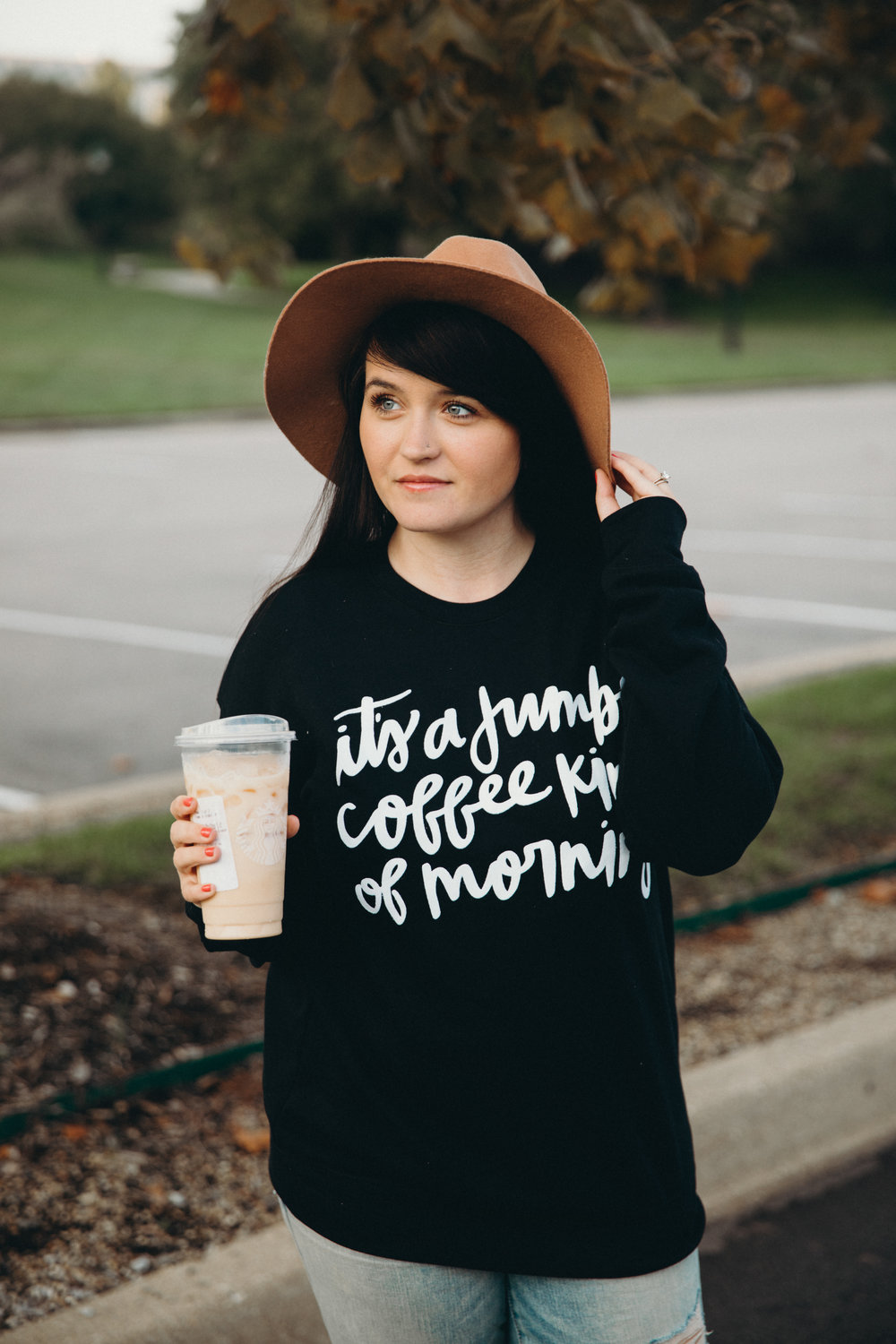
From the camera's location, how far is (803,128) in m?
4.23

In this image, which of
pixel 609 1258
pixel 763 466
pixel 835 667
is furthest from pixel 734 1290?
pixel 763 466

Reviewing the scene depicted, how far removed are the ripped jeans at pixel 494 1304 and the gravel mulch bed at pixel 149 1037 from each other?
1088mm

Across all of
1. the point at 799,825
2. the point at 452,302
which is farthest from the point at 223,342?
the point at 452,302

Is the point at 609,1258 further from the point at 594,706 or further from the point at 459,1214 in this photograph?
the point at 594,706

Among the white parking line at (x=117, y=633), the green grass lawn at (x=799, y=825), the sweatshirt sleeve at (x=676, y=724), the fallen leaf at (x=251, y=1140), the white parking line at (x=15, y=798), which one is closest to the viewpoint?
the sweatshirt sleeve at (x=676, y=724)

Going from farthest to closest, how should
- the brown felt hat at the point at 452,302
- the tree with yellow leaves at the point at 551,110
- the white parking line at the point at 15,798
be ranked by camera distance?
the white parking line at the point at 15,798 < the tree with yellow leaves at the point at 551,110 < the brown felt hat at the point at 452,302

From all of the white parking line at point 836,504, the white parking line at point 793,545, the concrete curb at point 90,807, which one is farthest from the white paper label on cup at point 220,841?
the white parking line at point 836,504

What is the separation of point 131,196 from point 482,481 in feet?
191

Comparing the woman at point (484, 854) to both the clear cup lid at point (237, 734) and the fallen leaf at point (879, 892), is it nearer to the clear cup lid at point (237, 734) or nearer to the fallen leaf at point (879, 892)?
the clear cup lid at point (237, 734)

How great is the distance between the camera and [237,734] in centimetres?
170

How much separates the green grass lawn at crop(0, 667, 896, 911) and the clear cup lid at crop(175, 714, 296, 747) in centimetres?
272

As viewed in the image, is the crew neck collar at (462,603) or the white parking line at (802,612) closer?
the crew neck collar at (462,603)

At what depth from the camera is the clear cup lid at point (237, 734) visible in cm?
170

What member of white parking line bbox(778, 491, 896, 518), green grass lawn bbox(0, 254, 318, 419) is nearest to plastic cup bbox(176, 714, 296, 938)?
white parking line bbox(778, 491, 896, 518)
